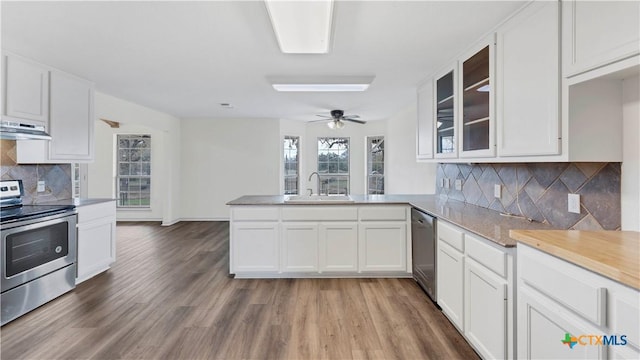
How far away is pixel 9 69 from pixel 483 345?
4462mm

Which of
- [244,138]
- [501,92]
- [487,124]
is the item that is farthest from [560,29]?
[244,138]

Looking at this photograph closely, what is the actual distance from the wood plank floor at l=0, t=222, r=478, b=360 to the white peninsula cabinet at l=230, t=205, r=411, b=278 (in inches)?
6.7

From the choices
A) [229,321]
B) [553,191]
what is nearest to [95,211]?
[229,321]

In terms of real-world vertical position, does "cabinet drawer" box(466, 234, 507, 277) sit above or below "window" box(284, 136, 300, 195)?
below

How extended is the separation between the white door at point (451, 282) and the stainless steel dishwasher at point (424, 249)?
125 millimetres

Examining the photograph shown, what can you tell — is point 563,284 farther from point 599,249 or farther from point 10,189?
point 10,189

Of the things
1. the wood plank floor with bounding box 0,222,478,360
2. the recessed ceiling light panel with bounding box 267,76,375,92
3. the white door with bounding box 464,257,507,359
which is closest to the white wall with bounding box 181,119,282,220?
the wood plank floor with bounding box 0,222,478,360

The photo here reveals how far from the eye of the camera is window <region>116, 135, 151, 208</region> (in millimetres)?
6852

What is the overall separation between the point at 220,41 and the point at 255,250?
2.15 meters

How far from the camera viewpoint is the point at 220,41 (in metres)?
2.48

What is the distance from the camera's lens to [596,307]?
1076 mm

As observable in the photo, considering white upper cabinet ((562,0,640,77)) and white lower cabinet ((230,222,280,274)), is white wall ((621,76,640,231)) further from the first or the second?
white lower cabinet ((230,222,280,274))

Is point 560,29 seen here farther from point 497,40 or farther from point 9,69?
point 9,69

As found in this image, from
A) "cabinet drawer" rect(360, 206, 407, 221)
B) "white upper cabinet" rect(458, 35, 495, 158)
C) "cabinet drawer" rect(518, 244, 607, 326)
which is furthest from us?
"cabinet drawer" rect(360, 206, 407, 221)
